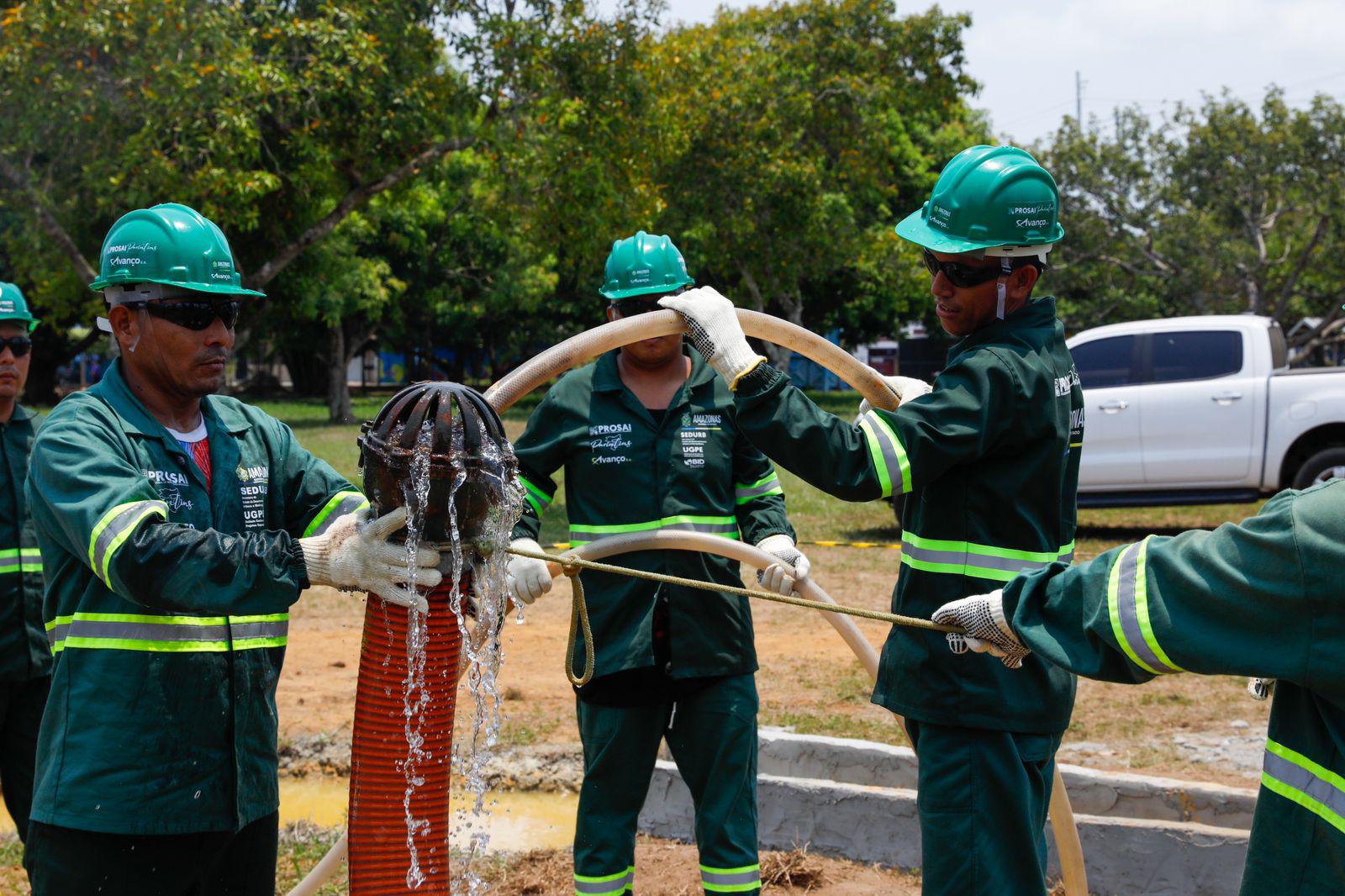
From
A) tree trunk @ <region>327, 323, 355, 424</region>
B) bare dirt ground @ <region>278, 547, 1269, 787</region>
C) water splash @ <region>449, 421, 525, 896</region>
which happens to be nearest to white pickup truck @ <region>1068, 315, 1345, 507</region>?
bare dirt ground @ <region>278, 547, 1269, 787</region>

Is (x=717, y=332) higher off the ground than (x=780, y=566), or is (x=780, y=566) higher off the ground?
Result: (x=717, y=332)

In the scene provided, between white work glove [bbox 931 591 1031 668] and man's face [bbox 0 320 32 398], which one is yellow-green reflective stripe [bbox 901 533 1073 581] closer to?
white work glove [bbox 931 591 1031 668]

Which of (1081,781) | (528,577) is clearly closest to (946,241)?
(528,577)

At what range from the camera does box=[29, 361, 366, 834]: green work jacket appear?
7.86 ft

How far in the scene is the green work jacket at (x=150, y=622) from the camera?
2.40 meters

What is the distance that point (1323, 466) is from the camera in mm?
10461

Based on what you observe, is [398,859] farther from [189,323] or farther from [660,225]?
[660,225]

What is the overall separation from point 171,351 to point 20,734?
Answer: 6.13 ft

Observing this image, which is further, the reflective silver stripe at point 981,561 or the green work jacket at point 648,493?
the green work jacket at point 648,493

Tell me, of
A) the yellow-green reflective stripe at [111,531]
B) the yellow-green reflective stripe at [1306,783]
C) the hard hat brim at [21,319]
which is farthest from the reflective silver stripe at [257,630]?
the hard hat brim at [21,319]

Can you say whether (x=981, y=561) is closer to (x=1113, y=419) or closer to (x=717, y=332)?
(x=717, y=332)

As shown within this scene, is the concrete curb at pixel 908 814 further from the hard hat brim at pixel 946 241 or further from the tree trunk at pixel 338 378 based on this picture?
the tree trunk at pixel 338 378

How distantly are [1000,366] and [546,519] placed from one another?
10.3 metres

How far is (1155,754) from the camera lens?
5.61 meters
